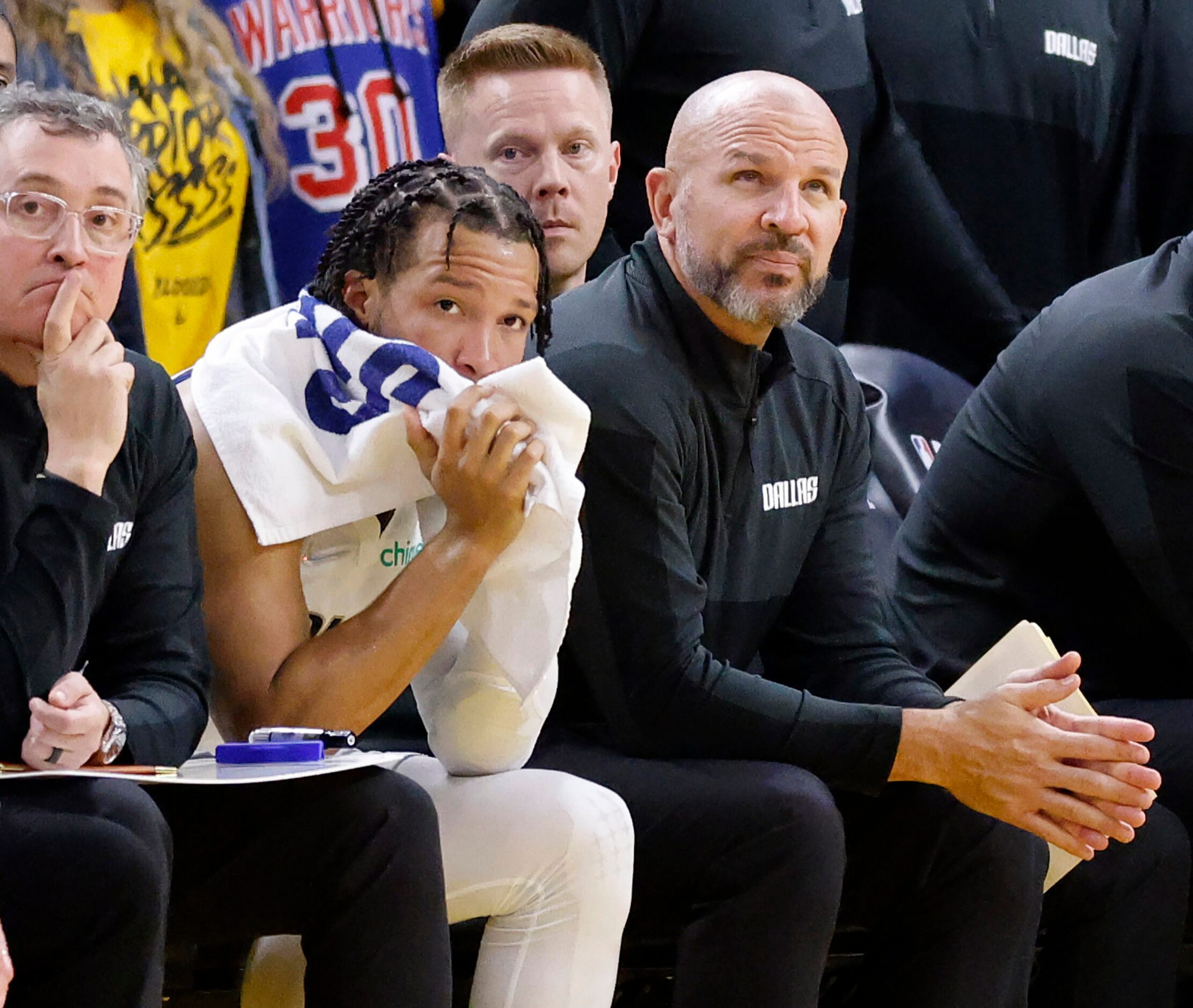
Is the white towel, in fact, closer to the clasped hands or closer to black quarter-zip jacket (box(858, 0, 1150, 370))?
the clasped hands

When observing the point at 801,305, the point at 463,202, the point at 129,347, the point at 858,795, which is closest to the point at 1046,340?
the point at 801,305

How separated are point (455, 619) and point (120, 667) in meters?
0.34

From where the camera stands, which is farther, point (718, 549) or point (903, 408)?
point (903, 408)

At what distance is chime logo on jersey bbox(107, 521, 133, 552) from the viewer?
6.17 ft

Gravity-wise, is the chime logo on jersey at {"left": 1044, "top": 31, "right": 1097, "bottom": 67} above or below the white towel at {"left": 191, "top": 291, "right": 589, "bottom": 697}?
above

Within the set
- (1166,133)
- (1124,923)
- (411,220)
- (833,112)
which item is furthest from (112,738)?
(1166,133)

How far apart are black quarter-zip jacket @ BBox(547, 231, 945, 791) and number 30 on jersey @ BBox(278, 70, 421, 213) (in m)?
0.65

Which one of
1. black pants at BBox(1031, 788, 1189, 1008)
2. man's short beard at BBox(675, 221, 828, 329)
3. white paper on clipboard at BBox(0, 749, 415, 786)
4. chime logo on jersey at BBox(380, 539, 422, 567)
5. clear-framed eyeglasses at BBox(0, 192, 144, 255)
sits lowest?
black pants at BBox(1031, 788, 1189, 1008)

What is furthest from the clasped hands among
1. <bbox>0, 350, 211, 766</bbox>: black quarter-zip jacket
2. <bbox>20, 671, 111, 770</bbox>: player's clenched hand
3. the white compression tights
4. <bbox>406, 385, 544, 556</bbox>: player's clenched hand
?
<bbox>20, 671, 111, 770</bbox>: player's clenched hand

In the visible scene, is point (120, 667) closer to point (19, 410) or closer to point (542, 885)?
point (19, 410)

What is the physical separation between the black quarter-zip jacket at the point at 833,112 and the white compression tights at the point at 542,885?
1632 millimetres

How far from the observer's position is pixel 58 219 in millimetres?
1853

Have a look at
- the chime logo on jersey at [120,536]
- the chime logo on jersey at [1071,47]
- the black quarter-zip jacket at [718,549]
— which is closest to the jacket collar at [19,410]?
the chime logo on jersey at [120,536]

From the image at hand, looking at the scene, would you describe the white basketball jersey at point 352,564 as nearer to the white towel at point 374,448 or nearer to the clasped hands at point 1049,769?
the white towel at point 374,448
